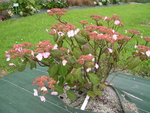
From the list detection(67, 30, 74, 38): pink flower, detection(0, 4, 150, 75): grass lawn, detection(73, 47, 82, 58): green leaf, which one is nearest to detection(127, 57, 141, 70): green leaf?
detection(73, 47, 82, 58): green leaf

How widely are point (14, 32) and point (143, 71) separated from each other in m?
3.10

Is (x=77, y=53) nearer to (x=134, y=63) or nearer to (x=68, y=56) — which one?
(x=68, y=56)

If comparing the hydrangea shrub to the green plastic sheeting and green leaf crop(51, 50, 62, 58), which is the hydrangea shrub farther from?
the green plastic sheeting

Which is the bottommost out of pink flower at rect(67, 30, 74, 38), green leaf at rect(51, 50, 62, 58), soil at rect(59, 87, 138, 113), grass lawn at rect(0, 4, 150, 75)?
grass lawn at rect(0, 4, 150, 75)

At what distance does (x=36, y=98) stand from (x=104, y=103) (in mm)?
584

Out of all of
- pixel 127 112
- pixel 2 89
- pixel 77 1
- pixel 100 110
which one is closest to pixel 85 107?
pixel 100 110

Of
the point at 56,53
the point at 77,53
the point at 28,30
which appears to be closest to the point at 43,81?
the point at 56,53

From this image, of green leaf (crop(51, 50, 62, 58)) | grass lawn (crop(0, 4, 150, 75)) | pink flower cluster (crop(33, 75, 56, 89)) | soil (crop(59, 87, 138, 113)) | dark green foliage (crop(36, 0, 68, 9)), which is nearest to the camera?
pink flower cluster (crop(33, 75, 56, 89))

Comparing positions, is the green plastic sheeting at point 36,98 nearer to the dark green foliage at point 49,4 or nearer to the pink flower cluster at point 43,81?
the pink flower cluster at point 43,81

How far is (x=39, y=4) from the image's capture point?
7473 mm

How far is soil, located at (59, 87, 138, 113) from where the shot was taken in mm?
1513

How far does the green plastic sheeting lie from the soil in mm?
61

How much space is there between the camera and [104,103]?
5.17 feet

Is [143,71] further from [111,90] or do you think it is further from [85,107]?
[85,107]
